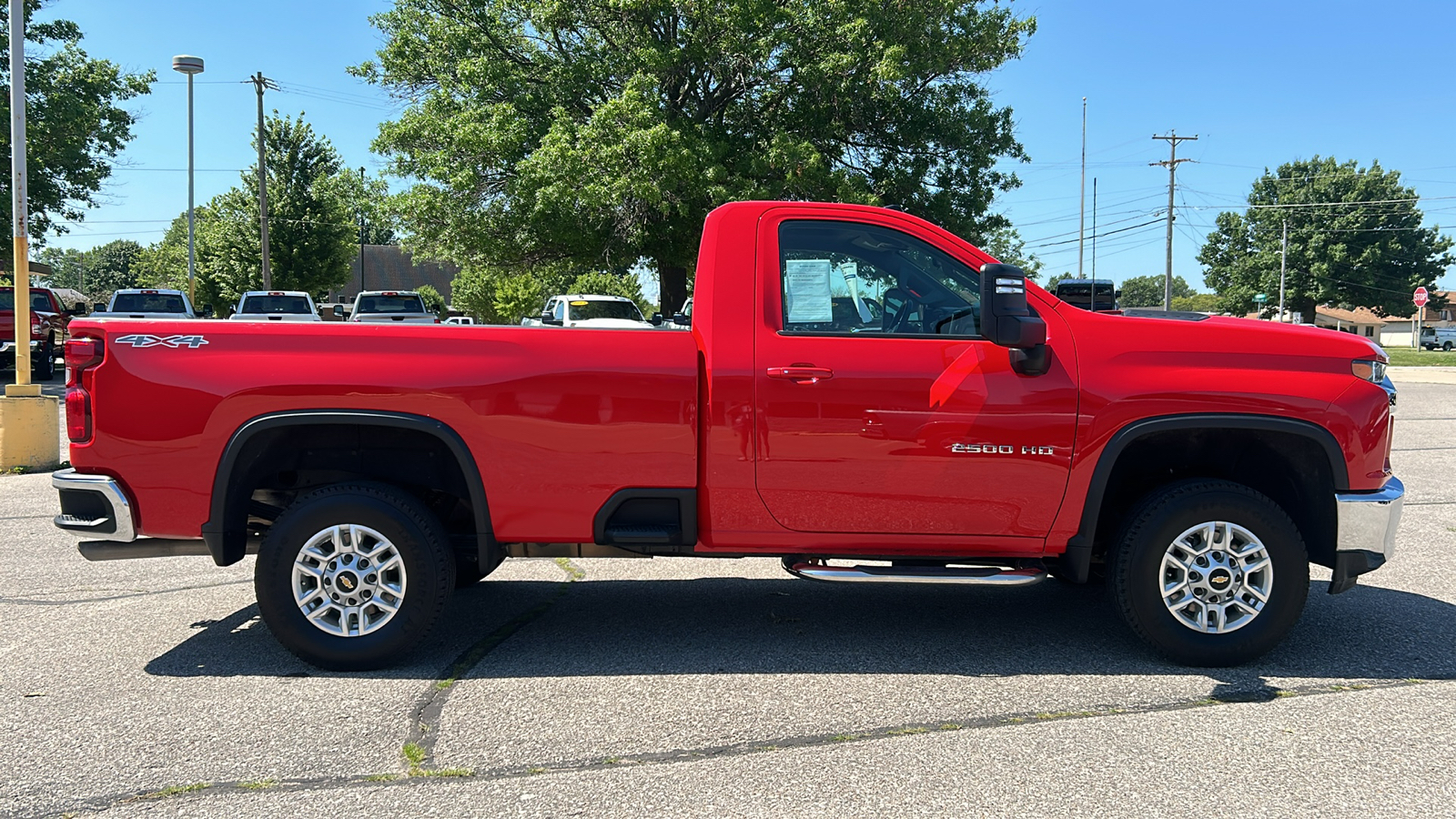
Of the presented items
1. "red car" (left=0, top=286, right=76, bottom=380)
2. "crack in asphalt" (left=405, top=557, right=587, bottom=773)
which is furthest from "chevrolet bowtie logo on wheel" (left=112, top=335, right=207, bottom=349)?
"red car" (left=0, top=286, right=76, bottom=380)

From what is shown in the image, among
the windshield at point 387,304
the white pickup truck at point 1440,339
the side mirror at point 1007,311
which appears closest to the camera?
the side mirror at point 1007,311

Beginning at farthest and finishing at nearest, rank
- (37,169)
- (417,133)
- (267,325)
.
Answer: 1. (37,169)
2. (417,133)
3. (267,325)

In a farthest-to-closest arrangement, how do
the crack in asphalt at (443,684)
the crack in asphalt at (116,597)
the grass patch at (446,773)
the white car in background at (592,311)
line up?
1. the white car in background at (592,311)
2. the crack in asphalt at (116,597)
3. the crack in asphalt at (443,684)
4. the grass patch at (446,773)

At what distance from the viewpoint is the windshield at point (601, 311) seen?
21125 millimetres

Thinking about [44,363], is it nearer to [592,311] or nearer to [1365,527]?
[592,311]

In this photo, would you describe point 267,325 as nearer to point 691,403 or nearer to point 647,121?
point 691,403

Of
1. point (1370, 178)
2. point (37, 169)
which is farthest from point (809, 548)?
point (1370, 178)

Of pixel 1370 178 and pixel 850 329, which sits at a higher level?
pixel 1370 178

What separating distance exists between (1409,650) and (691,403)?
357cm

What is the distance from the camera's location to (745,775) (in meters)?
3.47

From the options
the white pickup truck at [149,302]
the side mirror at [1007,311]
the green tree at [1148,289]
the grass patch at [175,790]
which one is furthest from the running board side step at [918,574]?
the green tree at [1148,289]

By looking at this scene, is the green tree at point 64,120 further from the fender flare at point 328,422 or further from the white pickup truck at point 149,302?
the fender flare at point 328,422

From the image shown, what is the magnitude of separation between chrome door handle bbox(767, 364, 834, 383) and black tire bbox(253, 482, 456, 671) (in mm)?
1686

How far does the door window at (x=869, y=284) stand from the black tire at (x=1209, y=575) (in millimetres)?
1195
